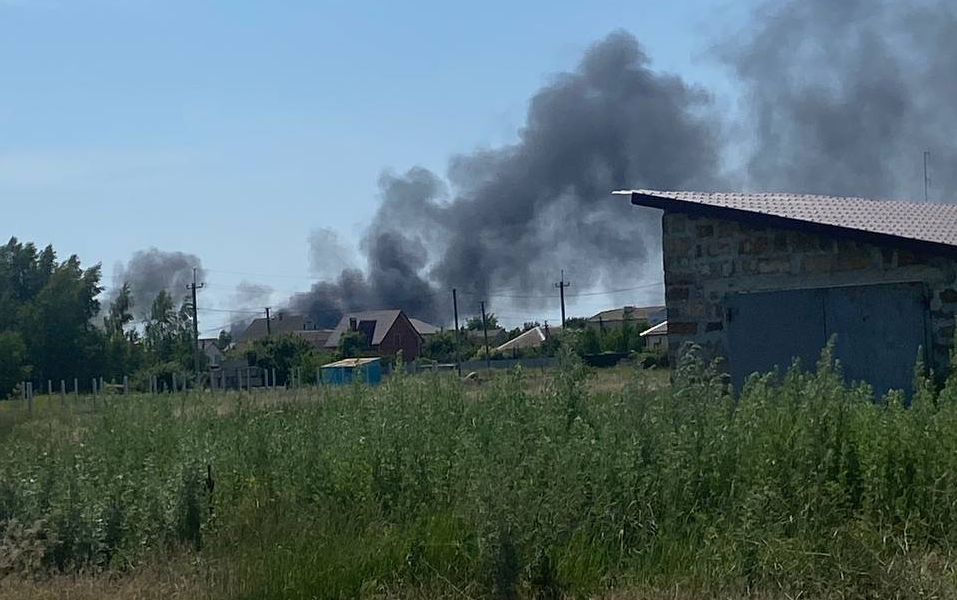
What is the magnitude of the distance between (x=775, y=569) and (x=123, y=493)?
510 centimetres

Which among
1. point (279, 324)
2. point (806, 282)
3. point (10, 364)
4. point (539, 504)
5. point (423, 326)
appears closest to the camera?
point (539, 504)

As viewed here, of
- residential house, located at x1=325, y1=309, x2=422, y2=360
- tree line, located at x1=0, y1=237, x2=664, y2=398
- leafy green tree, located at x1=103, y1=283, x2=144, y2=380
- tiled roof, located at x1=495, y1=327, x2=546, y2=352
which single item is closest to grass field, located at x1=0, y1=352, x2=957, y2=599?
tree line, located at x1=0, y1=237, x2=664, y2=398

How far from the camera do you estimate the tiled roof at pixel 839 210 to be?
42.8 ft

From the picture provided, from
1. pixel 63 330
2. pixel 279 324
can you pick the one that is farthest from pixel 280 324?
pixel 63 330

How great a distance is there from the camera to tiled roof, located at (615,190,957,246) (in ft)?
42.8

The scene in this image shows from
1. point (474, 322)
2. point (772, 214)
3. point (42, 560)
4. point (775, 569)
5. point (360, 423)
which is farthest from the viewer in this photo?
point (474, 322)

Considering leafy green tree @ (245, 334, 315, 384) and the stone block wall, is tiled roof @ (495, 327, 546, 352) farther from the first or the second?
the stone block wall

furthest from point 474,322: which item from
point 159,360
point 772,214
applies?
point 772,214

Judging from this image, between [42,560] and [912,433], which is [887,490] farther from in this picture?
[42,560]

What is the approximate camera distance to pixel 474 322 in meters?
109

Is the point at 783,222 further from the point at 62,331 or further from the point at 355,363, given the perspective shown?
the point at 62,331

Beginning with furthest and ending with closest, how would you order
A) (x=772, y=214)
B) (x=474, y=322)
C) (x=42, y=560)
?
(x=474, y=322) < (x=772, y=214) < (x=42, y=560)

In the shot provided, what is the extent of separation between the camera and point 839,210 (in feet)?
47.0

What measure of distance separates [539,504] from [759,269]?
6383 millimetres
